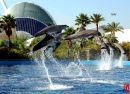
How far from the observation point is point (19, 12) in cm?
9950

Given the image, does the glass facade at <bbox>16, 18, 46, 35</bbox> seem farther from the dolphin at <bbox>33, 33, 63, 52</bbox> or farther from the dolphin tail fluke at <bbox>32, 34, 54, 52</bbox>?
the dolphin tail fluke at <bbox>32, 34, 54, 52</bbox>

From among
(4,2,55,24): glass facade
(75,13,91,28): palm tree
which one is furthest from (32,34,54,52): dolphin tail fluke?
(4,2,55,24): glass facade

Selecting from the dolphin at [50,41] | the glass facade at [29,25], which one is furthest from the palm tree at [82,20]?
the dolphin at [50,41]

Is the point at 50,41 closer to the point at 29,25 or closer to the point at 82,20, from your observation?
the point at 82,20

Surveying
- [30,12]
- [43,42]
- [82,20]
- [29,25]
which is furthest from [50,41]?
[30,12]

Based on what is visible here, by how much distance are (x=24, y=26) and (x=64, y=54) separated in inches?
1398

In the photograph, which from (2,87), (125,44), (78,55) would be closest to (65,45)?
(78,55)

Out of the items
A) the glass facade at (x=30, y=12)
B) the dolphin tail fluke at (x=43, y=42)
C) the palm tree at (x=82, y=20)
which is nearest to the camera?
the dolphin tail fluke at (x=43, y=42)

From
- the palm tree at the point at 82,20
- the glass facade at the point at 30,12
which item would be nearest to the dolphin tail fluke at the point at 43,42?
the palm tree at the point at 82,20

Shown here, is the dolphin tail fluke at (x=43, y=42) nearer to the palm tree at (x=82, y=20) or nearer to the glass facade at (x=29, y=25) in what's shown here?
the palm tree at (x=82, y=20)

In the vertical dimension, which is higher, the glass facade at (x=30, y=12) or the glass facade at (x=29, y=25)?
the glass facade at (x=30, y=12)

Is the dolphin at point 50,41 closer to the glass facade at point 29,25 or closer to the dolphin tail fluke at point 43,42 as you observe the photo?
the dolphin tail fluke at point 43,42

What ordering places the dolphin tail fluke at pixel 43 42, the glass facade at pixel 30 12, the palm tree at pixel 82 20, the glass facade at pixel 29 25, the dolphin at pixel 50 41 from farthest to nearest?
the glass facade at pixel 30 12, the glass facade at pixel 29 25, the palm tree at pixel 82 20, the dolphin at pixel 50 41, the dolphin tail fluke at pixel 43 42

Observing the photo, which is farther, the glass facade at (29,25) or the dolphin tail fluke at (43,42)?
the glass facade at (29,25)
